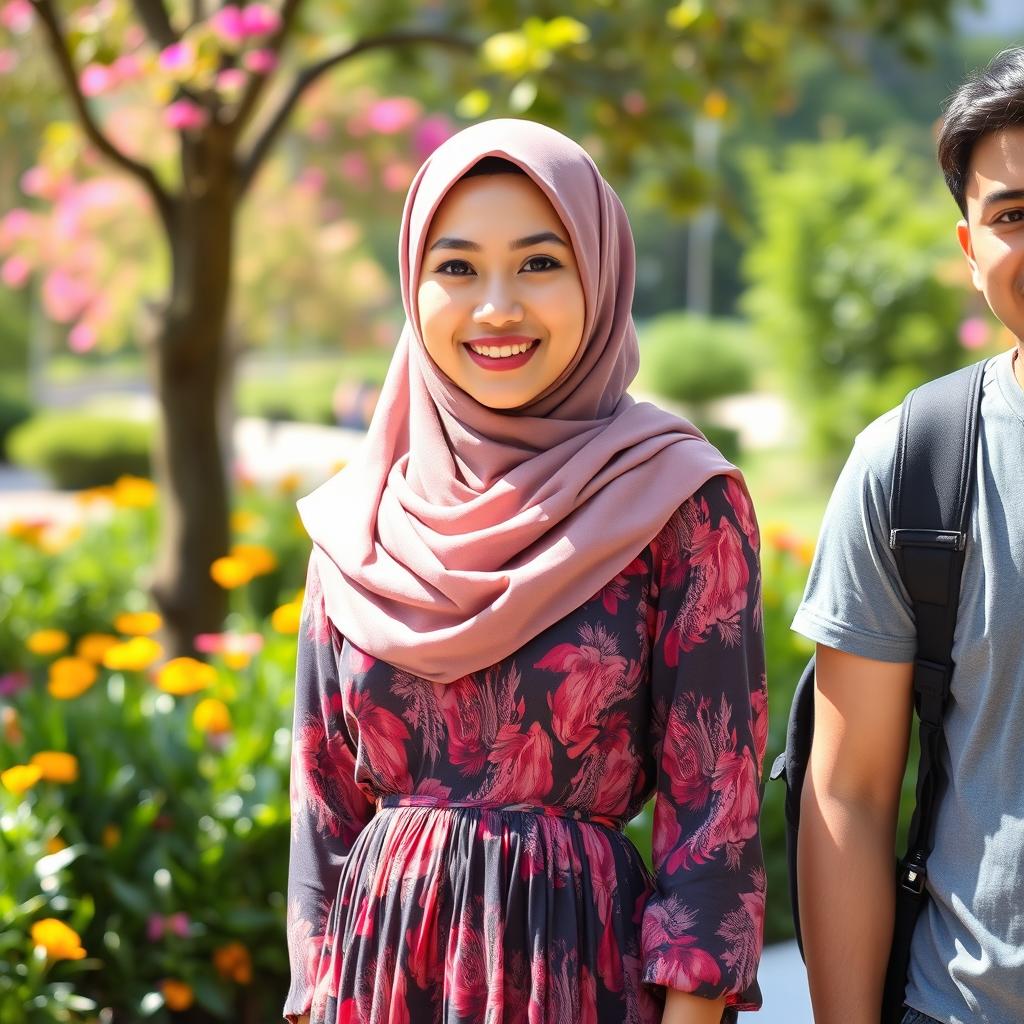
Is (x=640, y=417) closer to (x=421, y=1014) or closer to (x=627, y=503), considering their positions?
(x=627, y=503)

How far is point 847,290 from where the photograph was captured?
12.9 m

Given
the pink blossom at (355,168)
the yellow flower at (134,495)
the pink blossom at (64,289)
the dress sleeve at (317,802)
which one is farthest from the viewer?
the pink blossom at (355,168)

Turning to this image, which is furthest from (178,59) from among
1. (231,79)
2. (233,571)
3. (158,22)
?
(233,571)

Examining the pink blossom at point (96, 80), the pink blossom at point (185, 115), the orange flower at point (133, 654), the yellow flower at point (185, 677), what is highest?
the pink blossom at point (96, 80)

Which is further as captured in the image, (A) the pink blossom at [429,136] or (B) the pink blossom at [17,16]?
(A) the pink blossom at [429,136]

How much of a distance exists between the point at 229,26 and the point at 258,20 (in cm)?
17

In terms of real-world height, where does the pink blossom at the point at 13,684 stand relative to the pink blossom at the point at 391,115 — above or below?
below

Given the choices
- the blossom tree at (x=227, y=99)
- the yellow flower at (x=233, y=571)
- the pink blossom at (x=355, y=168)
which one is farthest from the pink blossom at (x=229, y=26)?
the pink blossom at (x=355, y=168)

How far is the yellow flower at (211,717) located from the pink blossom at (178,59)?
1.59 meters

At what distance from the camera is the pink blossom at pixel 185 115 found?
418 centimetres

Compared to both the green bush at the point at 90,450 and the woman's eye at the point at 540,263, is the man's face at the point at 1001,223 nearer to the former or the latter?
the woman's eye at the point at 540,263

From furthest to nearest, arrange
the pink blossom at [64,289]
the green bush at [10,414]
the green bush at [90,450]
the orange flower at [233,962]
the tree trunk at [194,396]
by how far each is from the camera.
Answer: the green bush at [10,414]
the green bush at [90,450]
the pink blossom at [64,289]
the tree trunk at [194,396]
the orange flower at [233,962]

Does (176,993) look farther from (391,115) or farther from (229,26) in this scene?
(391,115)

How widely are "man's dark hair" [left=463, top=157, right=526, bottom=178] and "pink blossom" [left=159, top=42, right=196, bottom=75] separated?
88.7 inches
